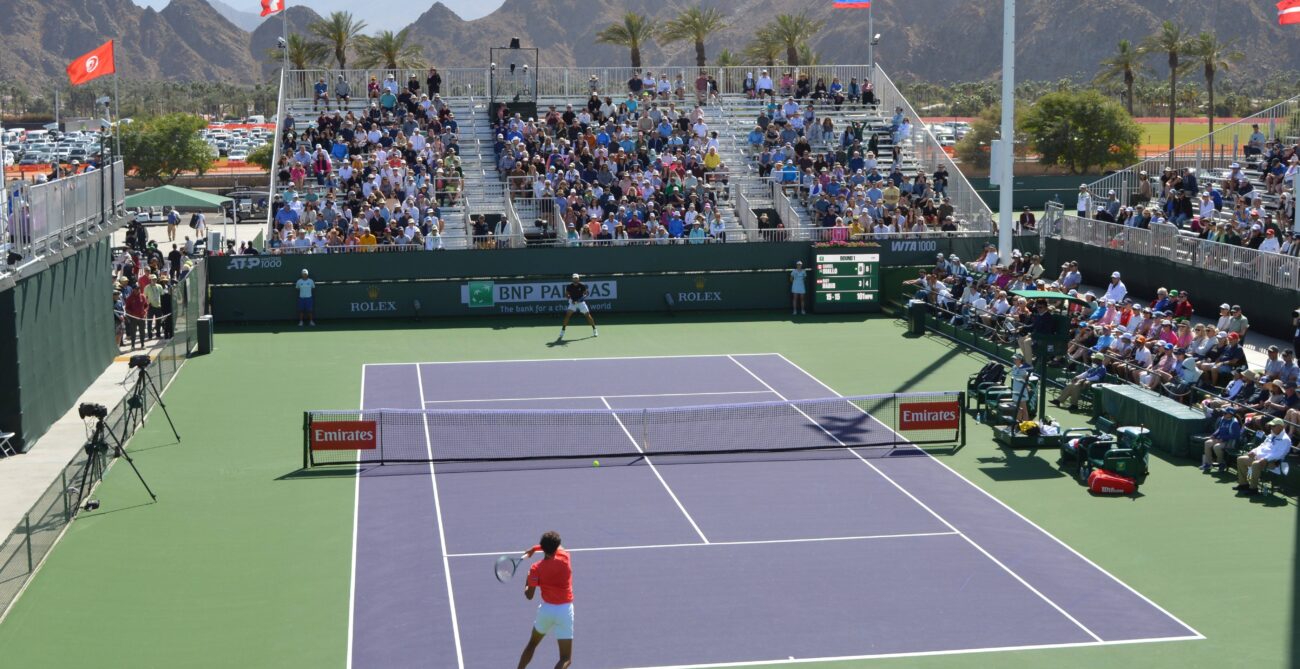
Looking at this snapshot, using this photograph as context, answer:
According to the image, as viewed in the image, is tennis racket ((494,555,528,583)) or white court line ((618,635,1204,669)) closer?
tennis racket ((494,555,528,583))

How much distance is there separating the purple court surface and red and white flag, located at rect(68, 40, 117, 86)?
33.7 ft

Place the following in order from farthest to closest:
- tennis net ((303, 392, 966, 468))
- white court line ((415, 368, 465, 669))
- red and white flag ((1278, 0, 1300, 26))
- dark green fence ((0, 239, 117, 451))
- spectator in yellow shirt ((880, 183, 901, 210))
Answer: spectator in yellow shirt ((880, 183, 901, 210)) < red and white flag ((1278, 0, 1300, 26)) < dark green fence ((0, 239, 117, 451)) < tennis net ((303, 392, 966, 468)) < white court line ((415, 368, 465, 669))

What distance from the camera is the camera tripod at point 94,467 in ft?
64.3

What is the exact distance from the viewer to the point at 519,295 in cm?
3700

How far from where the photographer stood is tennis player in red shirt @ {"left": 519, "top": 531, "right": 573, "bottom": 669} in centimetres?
1309

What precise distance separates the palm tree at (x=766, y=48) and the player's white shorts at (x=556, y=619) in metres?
53.7

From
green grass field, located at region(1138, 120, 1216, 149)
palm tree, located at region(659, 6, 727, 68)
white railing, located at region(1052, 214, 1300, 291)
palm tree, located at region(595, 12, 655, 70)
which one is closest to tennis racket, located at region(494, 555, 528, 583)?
white railing, located at region(1052, 214, 1300, 291)

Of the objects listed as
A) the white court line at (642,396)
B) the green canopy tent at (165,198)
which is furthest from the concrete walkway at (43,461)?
the green canopy tent at (165,198)

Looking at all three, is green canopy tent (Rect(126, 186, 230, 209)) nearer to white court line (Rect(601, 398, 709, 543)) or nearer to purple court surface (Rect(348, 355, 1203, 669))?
white court line (Rect(601, 398, 709, 543))

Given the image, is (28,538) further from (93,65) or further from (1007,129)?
(1007,129)

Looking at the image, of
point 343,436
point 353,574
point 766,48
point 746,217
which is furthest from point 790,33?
point 353,574

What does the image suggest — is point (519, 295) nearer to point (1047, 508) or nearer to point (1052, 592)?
point (1047, 508)

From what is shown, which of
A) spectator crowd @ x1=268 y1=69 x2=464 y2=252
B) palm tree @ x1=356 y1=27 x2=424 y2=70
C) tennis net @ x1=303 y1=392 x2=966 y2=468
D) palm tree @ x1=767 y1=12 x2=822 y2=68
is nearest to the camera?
tennis net @ x1=303 y1=392 x2=966 y2=468

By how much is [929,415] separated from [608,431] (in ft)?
16.8
